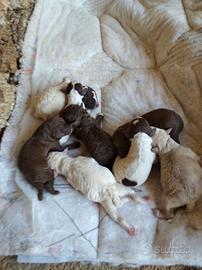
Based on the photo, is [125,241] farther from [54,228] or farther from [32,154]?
[32,154]

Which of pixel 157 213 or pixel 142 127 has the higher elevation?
pixel 142 127

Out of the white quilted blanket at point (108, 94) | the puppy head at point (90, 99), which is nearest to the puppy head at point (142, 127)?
the white quilted blanket at point (108, 94)

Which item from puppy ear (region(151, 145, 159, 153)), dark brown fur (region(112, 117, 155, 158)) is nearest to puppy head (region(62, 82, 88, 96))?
dark brown fur (region(112, 117, 155, 158))

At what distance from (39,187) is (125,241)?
0.96ft

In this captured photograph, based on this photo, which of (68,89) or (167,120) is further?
(68,89)

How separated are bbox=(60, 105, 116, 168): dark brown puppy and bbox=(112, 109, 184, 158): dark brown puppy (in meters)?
0.03

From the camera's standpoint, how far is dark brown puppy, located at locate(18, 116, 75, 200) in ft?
3.83

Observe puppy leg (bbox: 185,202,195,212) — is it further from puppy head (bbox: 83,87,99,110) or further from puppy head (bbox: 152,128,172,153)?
puppy head (bbox: 83,87,99,110)

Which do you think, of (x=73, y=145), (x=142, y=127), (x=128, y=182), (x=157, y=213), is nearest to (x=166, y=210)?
(x=157, y=213)

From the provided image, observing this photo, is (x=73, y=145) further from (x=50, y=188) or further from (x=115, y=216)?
(x=115, y=216)

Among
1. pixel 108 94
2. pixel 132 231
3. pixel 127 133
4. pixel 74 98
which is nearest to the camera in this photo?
pixel 132 231

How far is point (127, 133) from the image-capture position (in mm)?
1191

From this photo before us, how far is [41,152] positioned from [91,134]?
6.5 inches

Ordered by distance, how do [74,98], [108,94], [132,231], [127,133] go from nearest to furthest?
[132,231]
[127,133]
[74,98]
[108,94]
